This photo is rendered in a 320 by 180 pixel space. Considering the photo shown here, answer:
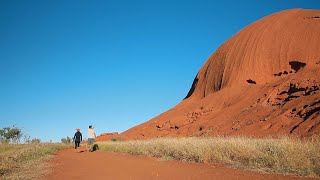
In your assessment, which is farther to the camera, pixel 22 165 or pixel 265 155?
pixel 22 165

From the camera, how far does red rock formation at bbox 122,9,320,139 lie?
2211 centimetres

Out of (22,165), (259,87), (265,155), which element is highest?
(259,87)

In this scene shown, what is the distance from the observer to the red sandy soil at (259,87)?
22.1 m

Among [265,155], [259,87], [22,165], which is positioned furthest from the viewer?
[259,87]

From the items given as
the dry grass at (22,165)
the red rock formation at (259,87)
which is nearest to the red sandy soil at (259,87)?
the red rock formation at (259,87)

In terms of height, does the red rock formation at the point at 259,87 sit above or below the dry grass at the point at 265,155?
above

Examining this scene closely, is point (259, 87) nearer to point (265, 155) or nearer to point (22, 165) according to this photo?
point (265, 155)

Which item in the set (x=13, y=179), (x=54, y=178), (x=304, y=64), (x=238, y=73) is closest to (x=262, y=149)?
(x=54, y=178)

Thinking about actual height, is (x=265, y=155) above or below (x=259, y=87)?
below

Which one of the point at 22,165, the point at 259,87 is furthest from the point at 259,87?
the point at 22,165

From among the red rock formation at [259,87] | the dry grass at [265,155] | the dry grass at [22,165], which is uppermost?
the red rock formation at [259,87]

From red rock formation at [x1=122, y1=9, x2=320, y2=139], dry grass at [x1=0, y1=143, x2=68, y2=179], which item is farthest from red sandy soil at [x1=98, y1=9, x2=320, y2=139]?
dry grass at [x1=0, y1=143, x2=68, y2=179]

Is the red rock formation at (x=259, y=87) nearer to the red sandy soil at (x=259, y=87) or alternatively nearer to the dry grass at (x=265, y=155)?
the red sandy soil at (x=259, y=87)

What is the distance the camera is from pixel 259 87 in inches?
1251
